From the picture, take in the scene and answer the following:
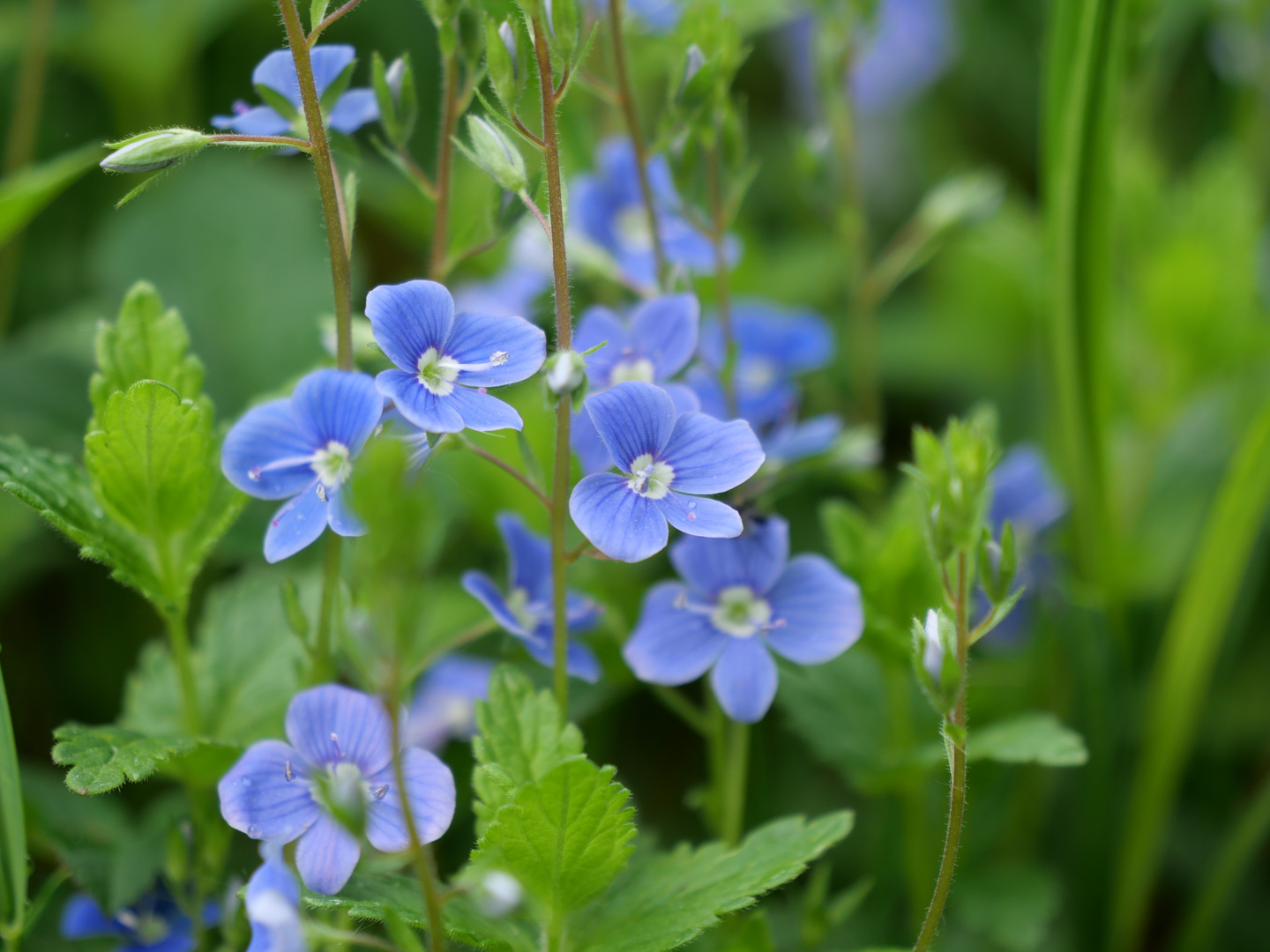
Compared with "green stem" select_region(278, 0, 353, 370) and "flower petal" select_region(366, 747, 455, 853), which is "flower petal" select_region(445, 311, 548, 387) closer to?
"green stem" select_region(278, 0, 353, 370)

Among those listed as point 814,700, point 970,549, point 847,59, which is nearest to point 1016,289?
point 847,59

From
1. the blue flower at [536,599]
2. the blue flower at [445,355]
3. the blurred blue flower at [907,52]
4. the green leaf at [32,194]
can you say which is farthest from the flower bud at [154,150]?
the blurred blue flower at [907,52]

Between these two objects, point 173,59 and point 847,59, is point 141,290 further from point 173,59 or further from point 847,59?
point 173,59

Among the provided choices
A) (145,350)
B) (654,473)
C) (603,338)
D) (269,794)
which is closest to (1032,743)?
(654,473)

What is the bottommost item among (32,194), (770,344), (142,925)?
(142,925)

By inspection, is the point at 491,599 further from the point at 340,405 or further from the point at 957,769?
the point at 957,769

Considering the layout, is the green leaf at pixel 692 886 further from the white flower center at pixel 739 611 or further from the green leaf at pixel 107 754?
the green leaf at pixel 107 754
